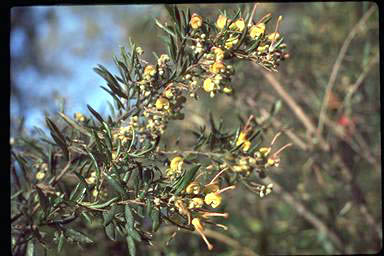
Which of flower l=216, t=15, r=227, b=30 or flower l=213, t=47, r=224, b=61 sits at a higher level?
flower l=216, t=15, r=227, b=30

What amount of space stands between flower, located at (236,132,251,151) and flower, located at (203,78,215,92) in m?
0.09

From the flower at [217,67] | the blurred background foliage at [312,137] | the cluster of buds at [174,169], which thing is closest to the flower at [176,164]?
the cluster of buds at [174,169]

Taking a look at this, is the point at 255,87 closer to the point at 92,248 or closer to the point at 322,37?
the point at 322,37

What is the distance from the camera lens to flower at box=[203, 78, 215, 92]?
1.65ft

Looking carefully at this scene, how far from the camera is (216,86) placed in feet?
1.65

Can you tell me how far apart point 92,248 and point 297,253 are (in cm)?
48

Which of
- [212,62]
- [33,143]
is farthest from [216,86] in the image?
[33,143]

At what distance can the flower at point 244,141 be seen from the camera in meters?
0.56

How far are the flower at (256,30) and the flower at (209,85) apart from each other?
6cm

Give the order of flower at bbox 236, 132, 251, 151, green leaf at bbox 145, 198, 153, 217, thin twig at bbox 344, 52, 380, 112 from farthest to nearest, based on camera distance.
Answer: thin twig at bbox 344, 52, 380, 112 < flower at bbox 236, 132, 251, 151 < green leaf at bbox 145, 198, 153, 217

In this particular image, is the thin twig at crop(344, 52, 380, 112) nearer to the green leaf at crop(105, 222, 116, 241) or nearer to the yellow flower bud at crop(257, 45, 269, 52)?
the yellow flower bud at crop(257, 45, 269, 52)

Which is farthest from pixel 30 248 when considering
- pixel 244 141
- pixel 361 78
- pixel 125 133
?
pixel 361 78

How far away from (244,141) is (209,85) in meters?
0.10

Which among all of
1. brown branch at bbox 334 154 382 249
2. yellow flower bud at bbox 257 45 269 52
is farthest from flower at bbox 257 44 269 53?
brown branch at bbox 334 154 382 249
